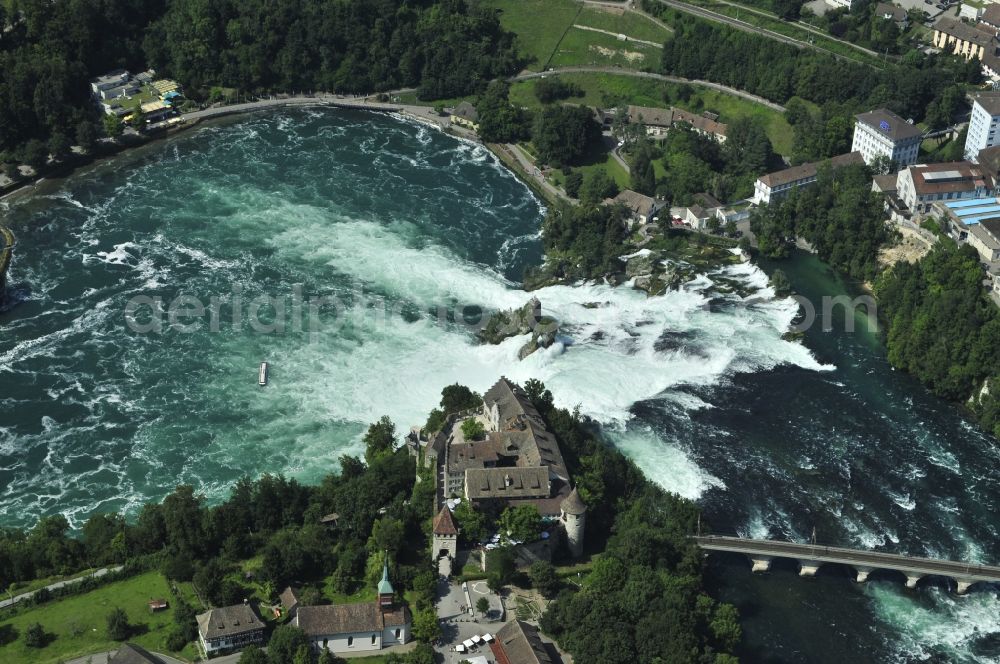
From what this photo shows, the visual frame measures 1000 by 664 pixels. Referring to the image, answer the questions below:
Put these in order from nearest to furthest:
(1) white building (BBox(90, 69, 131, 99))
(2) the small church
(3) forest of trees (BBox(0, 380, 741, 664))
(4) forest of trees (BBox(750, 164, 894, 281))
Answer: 1. (2) the small church
2. (3) forest of trees (BBox(0, 380, 741, 664))
3. (4) forest of trees (BBox(750, 164, 894, 281))
4. (1) white building (BBox(90, 69, 131, 99))

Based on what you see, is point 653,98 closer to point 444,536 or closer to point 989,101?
point 989,101

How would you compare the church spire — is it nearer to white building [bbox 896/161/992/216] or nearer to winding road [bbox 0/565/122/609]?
winding road [bbox 0/565/122/609]

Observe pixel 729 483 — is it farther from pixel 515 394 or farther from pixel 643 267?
pixel 643 267

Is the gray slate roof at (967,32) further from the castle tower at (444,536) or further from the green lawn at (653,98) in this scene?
the castle tower at (444,536)

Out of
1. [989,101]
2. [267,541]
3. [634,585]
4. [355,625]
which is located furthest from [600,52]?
[355,625]

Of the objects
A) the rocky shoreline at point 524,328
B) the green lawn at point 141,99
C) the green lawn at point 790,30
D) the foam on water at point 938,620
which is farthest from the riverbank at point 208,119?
the foam on water at point 938,620

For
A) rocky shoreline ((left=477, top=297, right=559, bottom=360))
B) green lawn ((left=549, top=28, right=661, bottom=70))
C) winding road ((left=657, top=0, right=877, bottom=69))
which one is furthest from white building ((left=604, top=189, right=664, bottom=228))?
winding road ((left=657, top=0, right=877, bottom=69))

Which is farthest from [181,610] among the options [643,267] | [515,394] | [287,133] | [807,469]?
[287,133]
